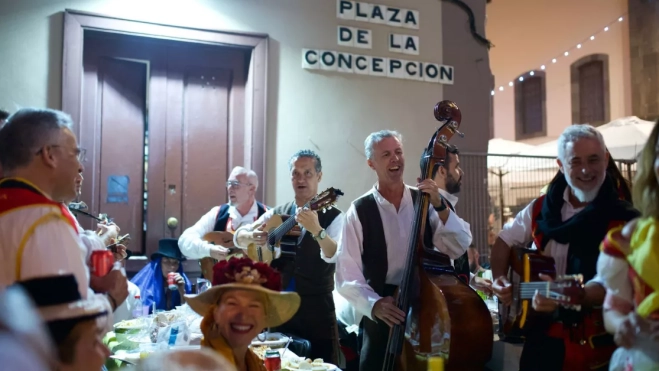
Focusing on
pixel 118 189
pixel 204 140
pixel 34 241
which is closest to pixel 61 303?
pixel 34 241

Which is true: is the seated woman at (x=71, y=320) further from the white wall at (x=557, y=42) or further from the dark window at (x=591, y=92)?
the dark window at (x=591, y=92)

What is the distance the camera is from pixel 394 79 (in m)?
6.33

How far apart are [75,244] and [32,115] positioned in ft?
1.73

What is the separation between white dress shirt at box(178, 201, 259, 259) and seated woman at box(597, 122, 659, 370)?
3246mm

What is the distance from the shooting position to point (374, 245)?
127 inches

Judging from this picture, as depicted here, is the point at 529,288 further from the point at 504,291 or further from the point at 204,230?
the point at 204,230

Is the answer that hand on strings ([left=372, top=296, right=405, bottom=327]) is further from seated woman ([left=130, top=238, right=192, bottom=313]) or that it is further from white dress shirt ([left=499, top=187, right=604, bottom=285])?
seated woman ([left=130, top=238, right=192, bottom=313])

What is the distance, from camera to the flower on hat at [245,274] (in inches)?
85.8

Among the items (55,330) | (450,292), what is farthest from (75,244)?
(450,292)

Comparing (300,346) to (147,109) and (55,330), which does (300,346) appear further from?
(147,109)

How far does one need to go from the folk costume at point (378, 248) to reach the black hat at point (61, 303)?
64.4 inches

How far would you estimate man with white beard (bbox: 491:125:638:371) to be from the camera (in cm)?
235

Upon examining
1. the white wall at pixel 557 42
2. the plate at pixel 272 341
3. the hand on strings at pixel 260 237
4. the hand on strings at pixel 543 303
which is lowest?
the plate at pixel 272 341

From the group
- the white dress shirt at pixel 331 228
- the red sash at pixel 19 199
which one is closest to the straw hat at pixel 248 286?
the red sash at pixel 19 199
